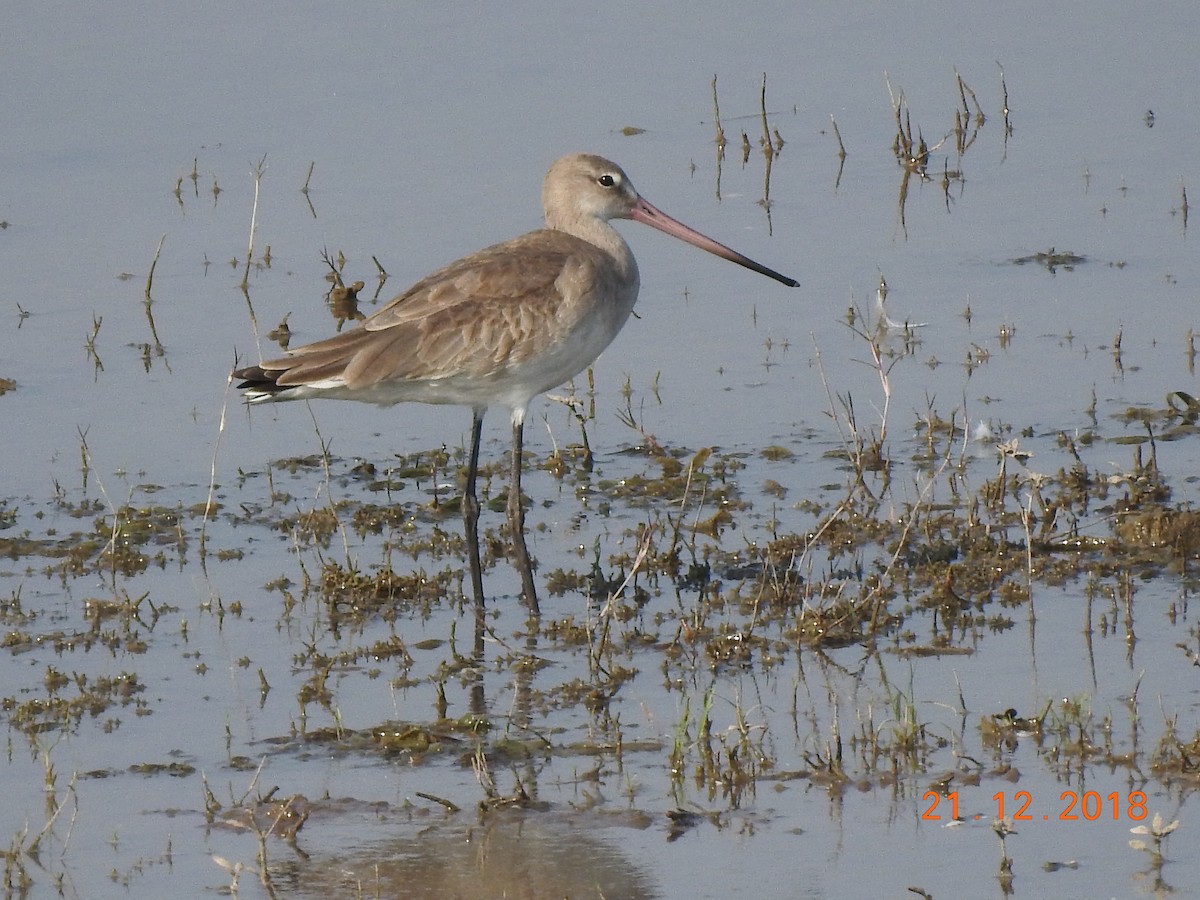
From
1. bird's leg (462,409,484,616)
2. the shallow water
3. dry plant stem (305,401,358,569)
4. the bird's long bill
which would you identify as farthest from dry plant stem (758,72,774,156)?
bird's leg (462,409,484,616)

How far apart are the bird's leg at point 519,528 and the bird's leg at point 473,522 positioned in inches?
5.8

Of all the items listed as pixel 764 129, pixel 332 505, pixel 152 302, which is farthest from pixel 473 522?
pixel 764 129

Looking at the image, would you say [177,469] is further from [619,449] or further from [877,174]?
[877,174]

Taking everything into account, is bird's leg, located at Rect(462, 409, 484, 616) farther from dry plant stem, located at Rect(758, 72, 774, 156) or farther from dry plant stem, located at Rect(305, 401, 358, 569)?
dry plant stem, located at Rect(758, 72, 774, 156)

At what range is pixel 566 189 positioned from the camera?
9.78m

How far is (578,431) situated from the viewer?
10.5 m

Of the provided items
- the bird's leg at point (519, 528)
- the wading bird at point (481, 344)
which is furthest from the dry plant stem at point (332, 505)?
the bird's leg at point (519, 528)

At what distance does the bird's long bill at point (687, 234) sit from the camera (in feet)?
33.1

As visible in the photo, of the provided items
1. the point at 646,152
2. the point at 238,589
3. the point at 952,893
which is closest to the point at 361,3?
the point at 646,152

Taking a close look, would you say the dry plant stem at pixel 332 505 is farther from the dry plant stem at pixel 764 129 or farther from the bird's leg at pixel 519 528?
the dry plant stem at pixel 764 129

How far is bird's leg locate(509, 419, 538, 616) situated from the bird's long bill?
4.63 ft

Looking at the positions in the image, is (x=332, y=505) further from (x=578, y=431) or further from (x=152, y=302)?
(x=152, y=302)

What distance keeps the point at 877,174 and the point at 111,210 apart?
15.5 feet

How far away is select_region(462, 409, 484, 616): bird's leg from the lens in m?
8.46
